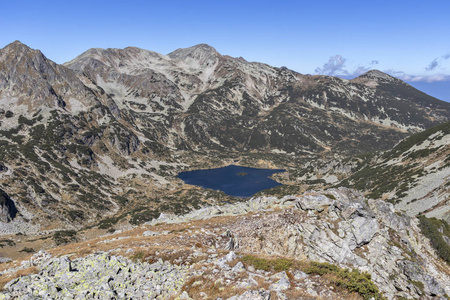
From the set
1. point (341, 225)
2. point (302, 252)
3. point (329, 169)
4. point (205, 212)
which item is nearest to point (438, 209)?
point (341, 225)

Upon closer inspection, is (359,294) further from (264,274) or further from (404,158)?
(404,158)

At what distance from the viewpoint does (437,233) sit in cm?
4266

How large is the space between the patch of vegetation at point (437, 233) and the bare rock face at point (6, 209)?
13107 cm

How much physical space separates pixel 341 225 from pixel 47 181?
5770 inches

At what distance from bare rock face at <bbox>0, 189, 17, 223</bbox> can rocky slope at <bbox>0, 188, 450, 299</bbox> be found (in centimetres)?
9021

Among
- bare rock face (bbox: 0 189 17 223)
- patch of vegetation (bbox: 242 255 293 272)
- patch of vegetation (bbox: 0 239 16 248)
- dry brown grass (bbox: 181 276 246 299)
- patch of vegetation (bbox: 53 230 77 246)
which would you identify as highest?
patch of vegetation (bbox: 242 255 293 272)

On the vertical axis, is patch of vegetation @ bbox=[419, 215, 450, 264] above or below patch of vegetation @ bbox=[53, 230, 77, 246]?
above

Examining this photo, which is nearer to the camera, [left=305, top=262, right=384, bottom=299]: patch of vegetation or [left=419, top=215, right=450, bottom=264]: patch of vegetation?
[left=305, top=262, right=384, bottom=299]: patch of vegetation

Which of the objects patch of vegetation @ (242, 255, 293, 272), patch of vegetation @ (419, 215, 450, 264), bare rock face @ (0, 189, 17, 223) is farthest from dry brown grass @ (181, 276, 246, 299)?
bare rock face @ (0, 189, 17, 223)

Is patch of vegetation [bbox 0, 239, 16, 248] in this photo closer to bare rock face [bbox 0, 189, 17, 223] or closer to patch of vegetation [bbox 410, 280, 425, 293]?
bare rock face [bbox 0, 189, 17, 223]

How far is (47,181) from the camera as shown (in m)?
130

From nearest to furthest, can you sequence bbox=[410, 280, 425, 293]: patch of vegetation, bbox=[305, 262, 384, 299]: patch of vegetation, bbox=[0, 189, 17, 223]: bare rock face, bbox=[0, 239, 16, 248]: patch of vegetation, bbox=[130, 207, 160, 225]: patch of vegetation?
1. bbox=[305, 262, 384, 299]: patch of vegetation
2. bbox=[410, 280, 425, 293]: patch of vegetation
3. bbox=[0, 239, 16, 248]: patch of vegetation
4. bbox=[0, 189, 17, 223]: bare rock face
5. bbox=[130, 207, 160, 225]: patch of vegetation

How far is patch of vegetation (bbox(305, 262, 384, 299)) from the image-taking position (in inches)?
635

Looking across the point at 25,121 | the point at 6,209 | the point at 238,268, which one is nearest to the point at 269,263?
the point at 238,268
